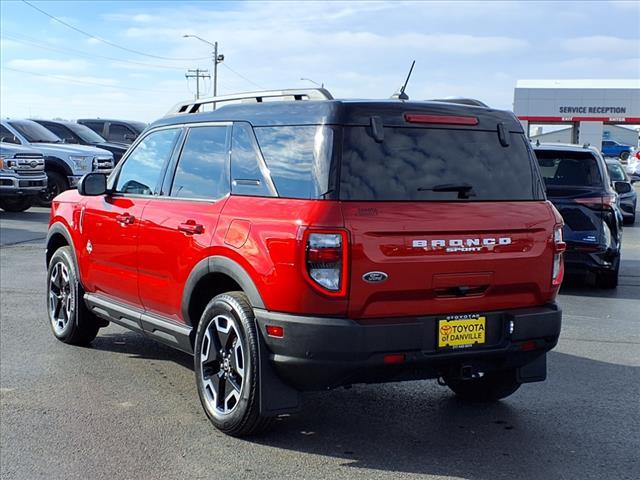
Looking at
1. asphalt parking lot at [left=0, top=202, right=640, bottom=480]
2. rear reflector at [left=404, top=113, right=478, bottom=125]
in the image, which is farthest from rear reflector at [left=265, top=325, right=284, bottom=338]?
rear reflector at [left=404, top=113, right=478, bottom=125]

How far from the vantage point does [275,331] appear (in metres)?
4.36

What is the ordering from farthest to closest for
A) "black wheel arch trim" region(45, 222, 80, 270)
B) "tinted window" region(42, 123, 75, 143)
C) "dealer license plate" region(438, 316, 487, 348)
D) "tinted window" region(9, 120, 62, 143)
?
1. "tinted window" region(42, 123, 75, 143)
2. "tinted window" region(9, 120, 62, 143)
3. "black wheel arch trim" region(45, 222, 80, 270)
4. "dealer license plate" region(438, 316, 487, 348)

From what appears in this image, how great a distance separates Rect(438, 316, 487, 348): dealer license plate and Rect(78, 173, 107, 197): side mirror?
3.01m

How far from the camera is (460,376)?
15.2 ft

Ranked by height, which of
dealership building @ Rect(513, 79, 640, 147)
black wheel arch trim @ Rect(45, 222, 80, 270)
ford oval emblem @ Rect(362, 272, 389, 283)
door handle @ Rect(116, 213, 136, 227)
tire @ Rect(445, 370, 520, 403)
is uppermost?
dealership building @ Rect(513, 79, 640, 147)

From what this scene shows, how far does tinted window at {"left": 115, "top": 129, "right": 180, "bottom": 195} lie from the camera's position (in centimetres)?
580

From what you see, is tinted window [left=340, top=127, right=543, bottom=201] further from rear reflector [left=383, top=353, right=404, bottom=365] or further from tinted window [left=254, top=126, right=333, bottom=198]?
rear reflector [left=383, top=353, right=404, bottom=365]

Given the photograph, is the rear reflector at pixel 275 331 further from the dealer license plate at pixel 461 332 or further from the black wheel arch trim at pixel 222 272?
the dealer license plate at pixel 461 332

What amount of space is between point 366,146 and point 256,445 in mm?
1801

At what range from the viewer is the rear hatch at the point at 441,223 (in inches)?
168

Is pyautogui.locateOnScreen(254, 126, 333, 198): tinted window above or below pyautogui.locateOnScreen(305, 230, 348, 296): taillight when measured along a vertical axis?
above

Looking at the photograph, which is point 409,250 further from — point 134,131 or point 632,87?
point 632,87

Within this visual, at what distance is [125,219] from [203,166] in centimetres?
96

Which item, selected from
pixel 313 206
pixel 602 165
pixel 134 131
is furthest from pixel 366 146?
pixel 134 131
